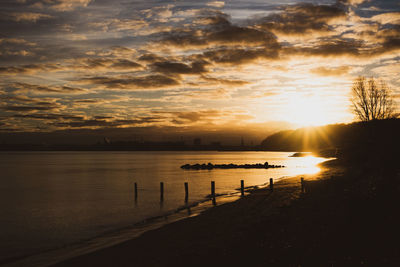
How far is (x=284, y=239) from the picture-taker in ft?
43.9

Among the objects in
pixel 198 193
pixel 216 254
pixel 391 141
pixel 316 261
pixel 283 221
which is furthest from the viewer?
pixel 198 193

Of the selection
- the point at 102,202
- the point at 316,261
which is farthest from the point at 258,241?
the point at 102,202

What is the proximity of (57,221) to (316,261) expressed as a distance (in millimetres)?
24452

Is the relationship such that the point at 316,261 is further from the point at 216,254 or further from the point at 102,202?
the point at 102,202

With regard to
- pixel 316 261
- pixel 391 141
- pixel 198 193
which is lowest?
pixel 198 193

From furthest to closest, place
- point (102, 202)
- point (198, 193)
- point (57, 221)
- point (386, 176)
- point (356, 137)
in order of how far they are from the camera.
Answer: point (356, 137), point (198, 193), point (102, 202), point (57, 221), point (386, 176)

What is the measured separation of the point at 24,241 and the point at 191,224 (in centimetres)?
1124

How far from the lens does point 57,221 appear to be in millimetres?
27938

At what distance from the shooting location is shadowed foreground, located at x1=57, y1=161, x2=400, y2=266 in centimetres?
1053

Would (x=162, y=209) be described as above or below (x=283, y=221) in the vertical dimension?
below

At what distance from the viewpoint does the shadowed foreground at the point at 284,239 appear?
34.6ft

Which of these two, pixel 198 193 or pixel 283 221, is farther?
pixel 198 193

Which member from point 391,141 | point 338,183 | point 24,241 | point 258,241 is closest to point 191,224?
point 258,241

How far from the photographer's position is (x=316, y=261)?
9.94 metres
